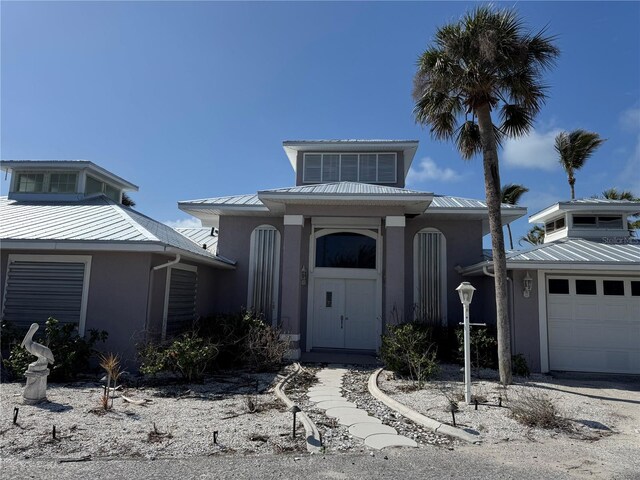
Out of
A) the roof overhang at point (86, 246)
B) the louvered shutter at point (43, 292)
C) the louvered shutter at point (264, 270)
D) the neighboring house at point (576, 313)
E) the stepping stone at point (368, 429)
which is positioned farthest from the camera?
the louvered shutter at point (264, 270)

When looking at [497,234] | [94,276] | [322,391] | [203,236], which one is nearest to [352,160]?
[203,236]

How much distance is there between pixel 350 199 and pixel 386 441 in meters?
6.82

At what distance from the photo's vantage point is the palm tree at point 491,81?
8633mm

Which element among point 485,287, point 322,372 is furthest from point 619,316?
point 322,372

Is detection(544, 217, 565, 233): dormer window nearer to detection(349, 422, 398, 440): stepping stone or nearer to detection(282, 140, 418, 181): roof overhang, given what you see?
detection(282, 140, 418, 181): roof overhang

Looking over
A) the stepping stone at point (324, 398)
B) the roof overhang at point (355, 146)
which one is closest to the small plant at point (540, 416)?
the stepping stone at point (324, 398)

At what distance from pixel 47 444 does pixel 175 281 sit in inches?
237

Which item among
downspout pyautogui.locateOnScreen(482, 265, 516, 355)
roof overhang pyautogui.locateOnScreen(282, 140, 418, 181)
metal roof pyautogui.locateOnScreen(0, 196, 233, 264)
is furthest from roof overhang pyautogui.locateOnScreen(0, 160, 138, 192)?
downspout pyautogui.locateOnScreen(482, 265, 516, 355)

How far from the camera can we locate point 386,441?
17.6 feet

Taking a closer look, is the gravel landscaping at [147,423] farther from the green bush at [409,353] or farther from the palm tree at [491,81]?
the palm tree at [491,81]

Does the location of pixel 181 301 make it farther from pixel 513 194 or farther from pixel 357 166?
pixel 513 194

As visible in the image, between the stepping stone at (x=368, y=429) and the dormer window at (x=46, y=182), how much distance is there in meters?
12.7

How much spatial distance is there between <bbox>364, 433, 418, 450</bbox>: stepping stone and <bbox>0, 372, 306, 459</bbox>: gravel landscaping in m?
0.90

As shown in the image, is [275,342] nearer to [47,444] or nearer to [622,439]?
[47,444]
